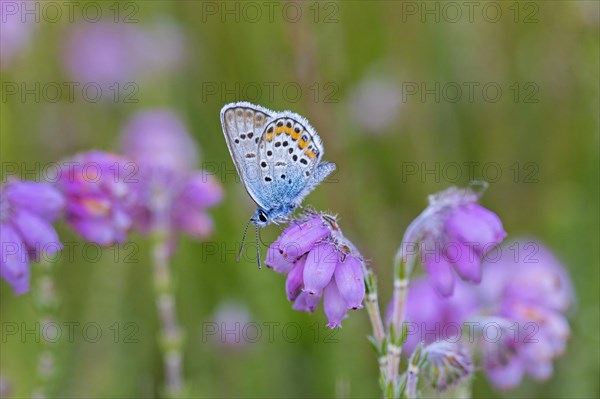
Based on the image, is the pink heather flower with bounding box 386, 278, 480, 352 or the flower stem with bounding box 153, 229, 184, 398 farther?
the pink heather flower with bounding box 386, 278, 480, 352

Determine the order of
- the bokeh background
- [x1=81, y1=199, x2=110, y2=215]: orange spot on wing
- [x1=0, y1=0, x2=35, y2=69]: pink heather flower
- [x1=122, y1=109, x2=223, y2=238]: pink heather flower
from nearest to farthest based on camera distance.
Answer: [x1=81, y1=199, x2=110, y2=215]: orange spot on wing, [x1=122, y1=109, x2=223, y2=238]: pink heather flower, the bokeh background, [x1=0, y1=0, x2=35, y2=69]: pink heather flower

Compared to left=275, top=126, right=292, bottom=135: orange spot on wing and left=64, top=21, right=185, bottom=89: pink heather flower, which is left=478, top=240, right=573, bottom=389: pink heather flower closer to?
left=275, top=126, right=292, bottom=135: orange spot on wing

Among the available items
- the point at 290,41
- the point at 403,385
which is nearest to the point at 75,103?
the point at 290,41

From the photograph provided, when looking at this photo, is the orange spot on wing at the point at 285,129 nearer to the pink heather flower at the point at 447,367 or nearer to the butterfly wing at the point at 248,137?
the butterfly wing at the point at 248,137

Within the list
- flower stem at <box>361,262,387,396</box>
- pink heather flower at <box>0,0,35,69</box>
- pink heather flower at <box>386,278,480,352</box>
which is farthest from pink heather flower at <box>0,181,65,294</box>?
pink heather flower at <box>0,0,35,69</box>

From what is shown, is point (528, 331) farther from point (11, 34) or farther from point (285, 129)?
point (11, 34)

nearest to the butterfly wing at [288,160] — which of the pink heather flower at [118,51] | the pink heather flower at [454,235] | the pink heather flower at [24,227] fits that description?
the pink heather flower at [454,235]

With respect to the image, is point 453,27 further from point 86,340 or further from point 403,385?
point 403,385
